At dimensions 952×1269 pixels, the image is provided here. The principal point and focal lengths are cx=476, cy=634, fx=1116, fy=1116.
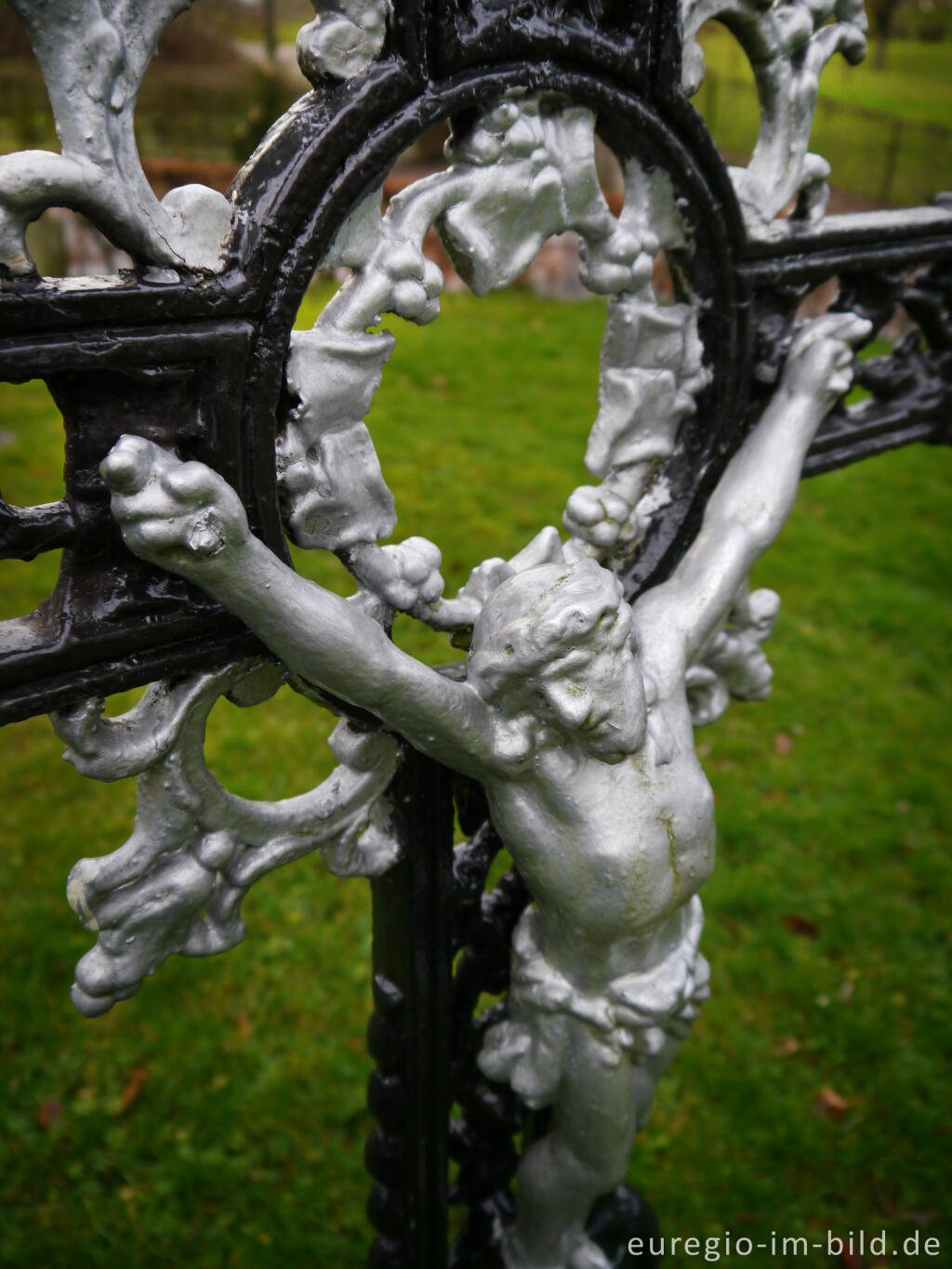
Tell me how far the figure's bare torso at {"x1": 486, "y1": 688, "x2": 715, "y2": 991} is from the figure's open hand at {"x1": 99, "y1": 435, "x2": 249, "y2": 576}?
492 mm

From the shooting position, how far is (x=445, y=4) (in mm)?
981

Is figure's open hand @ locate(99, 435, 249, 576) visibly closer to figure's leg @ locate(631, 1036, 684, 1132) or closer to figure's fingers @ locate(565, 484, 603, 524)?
figure's fingers @ locate(565, 484, 603, 524)

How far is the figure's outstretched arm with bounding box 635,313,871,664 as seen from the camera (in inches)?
55.2

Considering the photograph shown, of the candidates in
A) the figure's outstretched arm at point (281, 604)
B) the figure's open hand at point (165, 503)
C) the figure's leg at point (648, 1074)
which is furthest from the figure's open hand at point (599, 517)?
the figure's leg at point (648, 1074)

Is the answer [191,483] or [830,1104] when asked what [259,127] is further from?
[191,483]

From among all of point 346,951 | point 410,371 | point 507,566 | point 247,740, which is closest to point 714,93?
point 410,371

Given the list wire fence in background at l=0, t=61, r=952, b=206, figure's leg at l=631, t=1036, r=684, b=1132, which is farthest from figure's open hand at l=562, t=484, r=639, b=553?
wire fence in background at l=0, t=61, r=952, b=206

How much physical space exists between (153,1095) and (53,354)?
2032 mm

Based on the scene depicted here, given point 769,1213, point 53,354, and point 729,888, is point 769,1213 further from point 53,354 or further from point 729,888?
point 53,354

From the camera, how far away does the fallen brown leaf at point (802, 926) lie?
9.55ft

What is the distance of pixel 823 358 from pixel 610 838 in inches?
27.5

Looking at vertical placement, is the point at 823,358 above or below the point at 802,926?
above

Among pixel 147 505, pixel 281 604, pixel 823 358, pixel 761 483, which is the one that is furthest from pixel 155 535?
pixel 823 358

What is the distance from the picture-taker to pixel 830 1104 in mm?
2473
